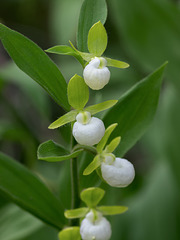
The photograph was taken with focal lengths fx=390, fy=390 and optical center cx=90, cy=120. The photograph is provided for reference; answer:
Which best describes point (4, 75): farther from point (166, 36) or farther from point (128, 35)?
point (166, 36)

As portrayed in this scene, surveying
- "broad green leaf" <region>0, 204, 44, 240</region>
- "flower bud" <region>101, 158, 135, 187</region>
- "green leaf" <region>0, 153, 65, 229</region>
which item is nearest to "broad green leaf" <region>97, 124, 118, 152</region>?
"flower bud" <region>101, 158, 135, 187</region>

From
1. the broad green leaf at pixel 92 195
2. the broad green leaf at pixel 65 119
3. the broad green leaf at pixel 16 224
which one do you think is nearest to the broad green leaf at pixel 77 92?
the broad green leaf at pixel 65 119

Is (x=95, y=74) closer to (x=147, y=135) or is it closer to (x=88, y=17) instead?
(x=88, y=17)

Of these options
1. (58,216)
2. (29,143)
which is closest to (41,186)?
(58,216)

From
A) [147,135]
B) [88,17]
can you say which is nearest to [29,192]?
[88,17]

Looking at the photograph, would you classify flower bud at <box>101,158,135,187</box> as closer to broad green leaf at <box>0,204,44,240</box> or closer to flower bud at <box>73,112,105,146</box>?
flower bud at <box>73,112,105,146</box>
